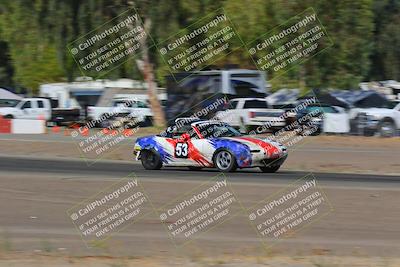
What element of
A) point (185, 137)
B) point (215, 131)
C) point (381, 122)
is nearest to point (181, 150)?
point (185, 137)

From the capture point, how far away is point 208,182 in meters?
18.2

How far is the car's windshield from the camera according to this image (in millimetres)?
20469

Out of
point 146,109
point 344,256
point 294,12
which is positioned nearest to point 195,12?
point 294,12

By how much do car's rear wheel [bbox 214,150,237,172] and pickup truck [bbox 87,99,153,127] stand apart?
19422 millimetres

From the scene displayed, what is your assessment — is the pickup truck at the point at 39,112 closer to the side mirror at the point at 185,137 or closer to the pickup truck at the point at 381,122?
the pickup truck at the point at 381,122

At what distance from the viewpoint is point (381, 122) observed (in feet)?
110

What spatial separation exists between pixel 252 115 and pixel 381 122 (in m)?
5.30

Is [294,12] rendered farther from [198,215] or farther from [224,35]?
[198,215]

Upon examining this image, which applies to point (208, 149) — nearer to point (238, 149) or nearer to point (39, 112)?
point (238, 149)

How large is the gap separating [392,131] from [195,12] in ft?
31.6

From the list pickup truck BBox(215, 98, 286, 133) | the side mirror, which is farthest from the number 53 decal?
pickup truck BBox(215, 98, 286, 133)

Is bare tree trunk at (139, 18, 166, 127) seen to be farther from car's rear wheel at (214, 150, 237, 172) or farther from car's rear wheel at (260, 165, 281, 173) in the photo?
car's rear wheel at (214, 150, 237, 172)

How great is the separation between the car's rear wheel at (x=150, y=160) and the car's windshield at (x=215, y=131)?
58.9 inches

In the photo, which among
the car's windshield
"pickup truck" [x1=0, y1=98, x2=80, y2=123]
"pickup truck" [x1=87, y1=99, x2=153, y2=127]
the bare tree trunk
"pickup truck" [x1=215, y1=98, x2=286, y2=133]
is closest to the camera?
the car's windshield
